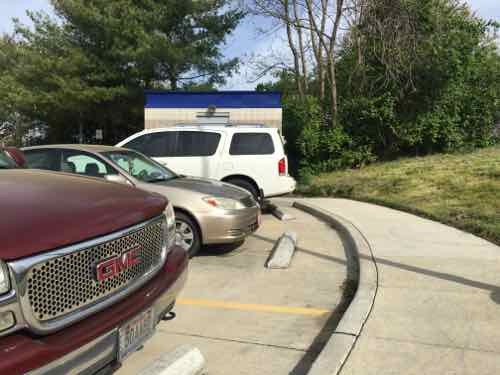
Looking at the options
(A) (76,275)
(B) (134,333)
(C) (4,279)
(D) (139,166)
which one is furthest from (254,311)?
(D) (139,166)

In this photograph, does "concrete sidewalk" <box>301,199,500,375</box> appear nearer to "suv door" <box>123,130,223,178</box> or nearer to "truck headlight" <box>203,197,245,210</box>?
"truck headlight" <box>203,197,245,210</box>

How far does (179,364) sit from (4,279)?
4.25 ft

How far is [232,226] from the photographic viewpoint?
573 centimetres

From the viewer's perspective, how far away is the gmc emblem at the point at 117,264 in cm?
231

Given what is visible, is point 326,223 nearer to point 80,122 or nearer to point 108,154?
point 108,154

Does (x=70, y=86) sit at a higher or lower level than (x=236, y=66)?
lower

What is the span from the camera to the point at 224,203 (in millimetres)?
5762

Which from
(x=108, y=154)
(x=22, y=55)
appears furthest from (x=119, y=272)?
(x=22, y=55)

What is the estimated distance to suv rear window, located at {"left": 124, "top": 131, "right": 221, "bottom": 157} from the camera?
909cm

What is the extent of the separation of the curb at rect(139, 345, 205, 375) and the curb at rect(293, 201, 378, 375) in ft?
2.39

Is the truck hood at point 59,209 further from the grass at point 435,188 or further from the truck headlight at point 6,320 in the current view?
the grass at point 435,188

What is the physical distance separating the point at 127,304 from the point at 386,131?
51.6 feet

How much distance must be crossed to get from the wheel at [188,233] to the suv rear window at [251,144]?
11.7 ft

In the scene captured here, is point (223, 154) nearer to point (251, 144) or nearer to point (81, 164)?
point (251, 144)
